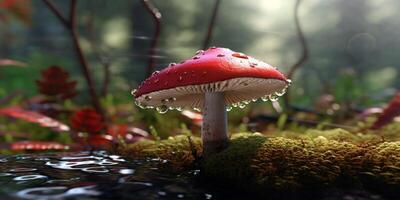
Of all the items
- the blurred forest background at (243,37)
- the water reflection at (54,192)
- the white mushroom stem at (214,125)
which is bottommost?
the water reflection at (54,192)

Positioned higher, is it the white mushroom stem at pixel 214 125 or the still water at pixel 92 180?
the white mushroom stem at pixel 214 125

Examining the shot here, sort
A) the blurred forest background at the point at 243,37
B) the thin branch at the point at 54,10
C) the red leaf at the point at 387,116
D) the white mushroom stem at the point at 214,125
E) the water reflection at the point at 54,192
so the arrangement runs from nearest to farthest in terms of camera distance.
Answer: the water reflection at the point at 54,192 < the white mushroom stem at the point at 214,125 < the red leaf at the point at 387,116 < the thin branch at the point at 54,10 < the blurred forest background at the point at 243,37

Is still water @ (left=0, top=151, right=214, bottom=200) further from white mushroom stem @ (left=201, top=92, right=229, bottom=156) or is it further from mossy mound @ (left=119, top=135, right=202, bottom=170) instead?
white mushroom stem @ (left=201, top=92, right=229, bottom=156)

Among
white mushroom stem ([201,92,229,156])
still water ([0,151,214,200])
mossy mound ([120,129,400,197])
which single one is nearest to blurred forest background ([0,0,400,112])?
still water ([0,151,214,200])

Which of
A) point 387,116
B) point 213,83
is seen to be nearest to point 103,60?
point 387,116

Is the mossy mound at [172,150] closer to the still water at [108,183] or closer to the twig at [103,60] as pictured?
the still water at [108,183]

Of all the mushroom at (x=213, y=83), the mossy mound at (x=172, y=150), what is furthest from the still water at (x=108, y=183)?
the mushroom at (x=213, y=83)

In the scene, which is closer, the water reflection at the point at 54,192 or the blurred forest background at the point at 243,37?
the water reflection at the point at 54,192

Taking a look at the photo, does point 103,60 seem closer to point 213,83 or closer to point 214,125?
point 214,125
